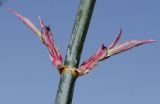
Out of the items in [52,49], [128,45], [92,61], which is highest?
[52,49]

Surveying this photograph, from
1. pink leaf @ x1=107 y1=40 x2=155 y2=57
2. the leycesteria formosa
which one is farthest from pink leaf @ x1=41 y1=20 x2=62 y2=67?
pink leaf @ x1=107 y1=40 x2=155 y2=57

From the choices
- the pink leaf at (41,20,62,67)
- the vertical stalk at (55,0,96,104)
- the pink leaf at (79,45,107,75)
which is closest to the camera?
→ the vertical stalk at (55,0,96,104)

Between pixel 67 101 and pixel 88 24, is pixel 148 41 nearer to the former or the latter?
pixel 88 24

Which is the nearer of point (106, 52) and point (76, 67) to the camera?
point (76, 67)

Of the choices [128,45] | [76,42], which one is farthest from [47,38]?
[128,45]

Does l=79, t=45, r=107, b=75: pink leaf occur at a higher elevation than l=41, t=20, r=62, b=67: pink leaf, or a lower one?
lower

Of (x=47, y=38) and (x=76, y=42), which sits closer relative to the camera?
(x=76, y=42)

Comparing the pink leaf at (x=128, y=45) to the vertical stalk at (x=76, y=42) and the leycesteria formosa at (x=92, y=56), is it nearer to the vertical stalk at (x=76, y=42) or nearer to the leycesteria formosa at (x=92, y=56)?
the leycesteria formosa at (x=92, y=56)

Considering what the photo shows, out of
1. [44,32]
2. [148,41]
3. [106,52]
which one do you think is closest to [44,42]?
[44,32]

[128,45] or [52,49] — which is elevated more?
[52,49]

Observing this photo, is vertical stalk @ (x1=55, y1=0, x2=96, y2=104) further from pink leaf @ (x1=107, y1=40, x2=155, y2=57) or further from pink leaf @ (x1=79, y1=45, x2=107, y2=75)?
pink leaf @ (x1=107, y1=40, x2=155, y2=57)

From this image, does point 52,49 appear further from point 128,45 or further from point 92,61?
point 128,45
